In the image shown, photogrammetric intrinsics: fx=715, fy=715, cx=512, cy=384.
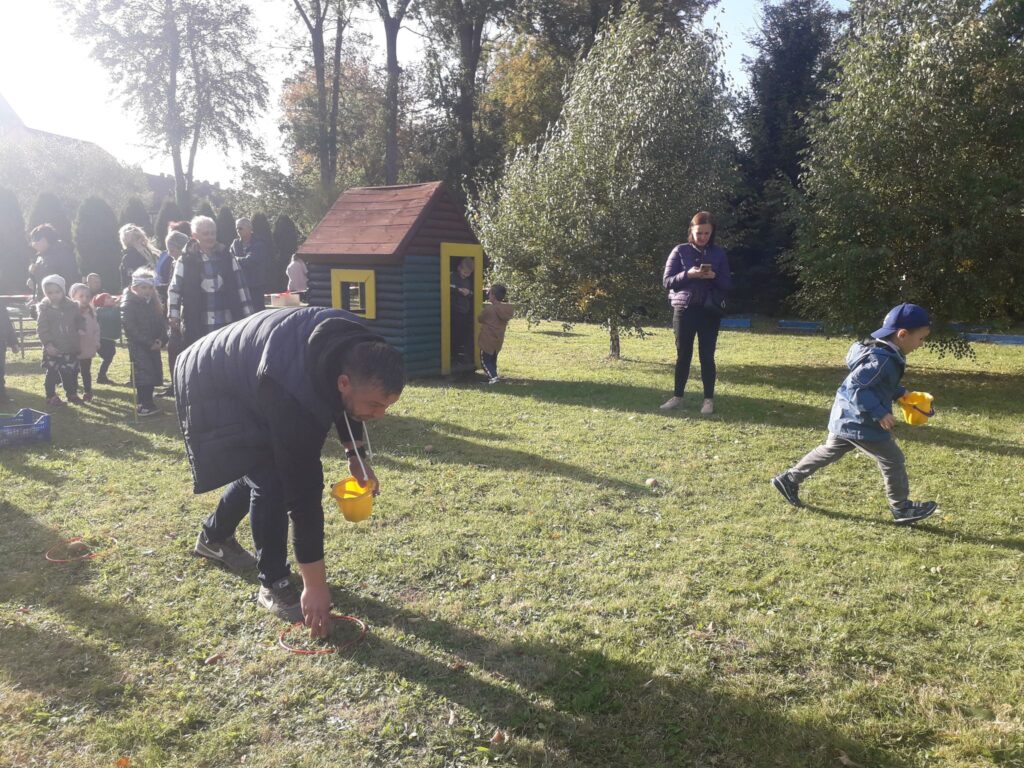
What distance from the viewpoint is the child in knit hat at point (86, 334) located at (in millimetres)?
8953

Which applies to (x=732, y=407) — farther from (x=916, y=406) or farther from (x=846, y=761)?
(x=846, y=761)

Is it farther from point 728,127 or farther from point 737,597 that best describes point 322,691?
point 728,127

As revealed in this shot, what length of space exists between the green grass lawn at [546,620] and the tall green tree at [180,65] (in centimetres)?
2831

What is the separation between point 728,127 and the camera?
1378 cm

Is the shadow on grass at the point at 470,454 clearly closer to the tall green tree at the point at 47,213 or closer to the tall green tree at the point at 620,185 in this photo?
the tall green tree at the point at 620,185

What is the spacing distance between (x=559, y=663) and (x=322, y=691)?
1.05m

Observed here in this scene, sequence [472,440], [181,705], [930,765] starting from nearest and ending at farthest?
[930,765] < [181,705] < [472,440]

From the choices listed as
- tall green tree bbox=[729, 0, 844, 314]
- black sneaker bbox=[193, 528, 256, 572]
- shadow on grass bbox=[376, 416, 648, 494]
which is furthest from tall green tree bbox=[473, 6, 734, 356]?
tall green tree bbox=[729, 0, 844, 314]

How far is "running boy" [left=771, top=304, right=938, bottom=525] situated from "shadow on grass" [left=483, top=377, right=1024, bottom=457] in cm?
271

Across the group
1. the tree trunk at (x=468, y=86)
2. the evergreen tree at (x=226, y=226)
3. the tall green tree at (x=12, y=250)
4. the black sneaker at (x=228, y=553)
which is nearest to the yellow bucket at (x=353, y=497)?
the black sneaker at (x=228, y=553)

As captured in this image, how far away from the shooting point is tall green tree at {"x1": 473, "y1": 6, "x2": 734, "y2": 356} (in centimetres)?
1259

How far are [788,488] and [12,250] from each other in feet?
84.9

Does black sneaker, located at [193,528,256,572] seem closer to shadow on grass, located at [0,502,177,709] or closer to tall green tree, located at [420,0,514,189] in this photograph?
shadow on grass, located at [0,502,177,709]

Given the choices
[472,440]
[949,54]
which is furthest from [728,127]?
[472,440]
